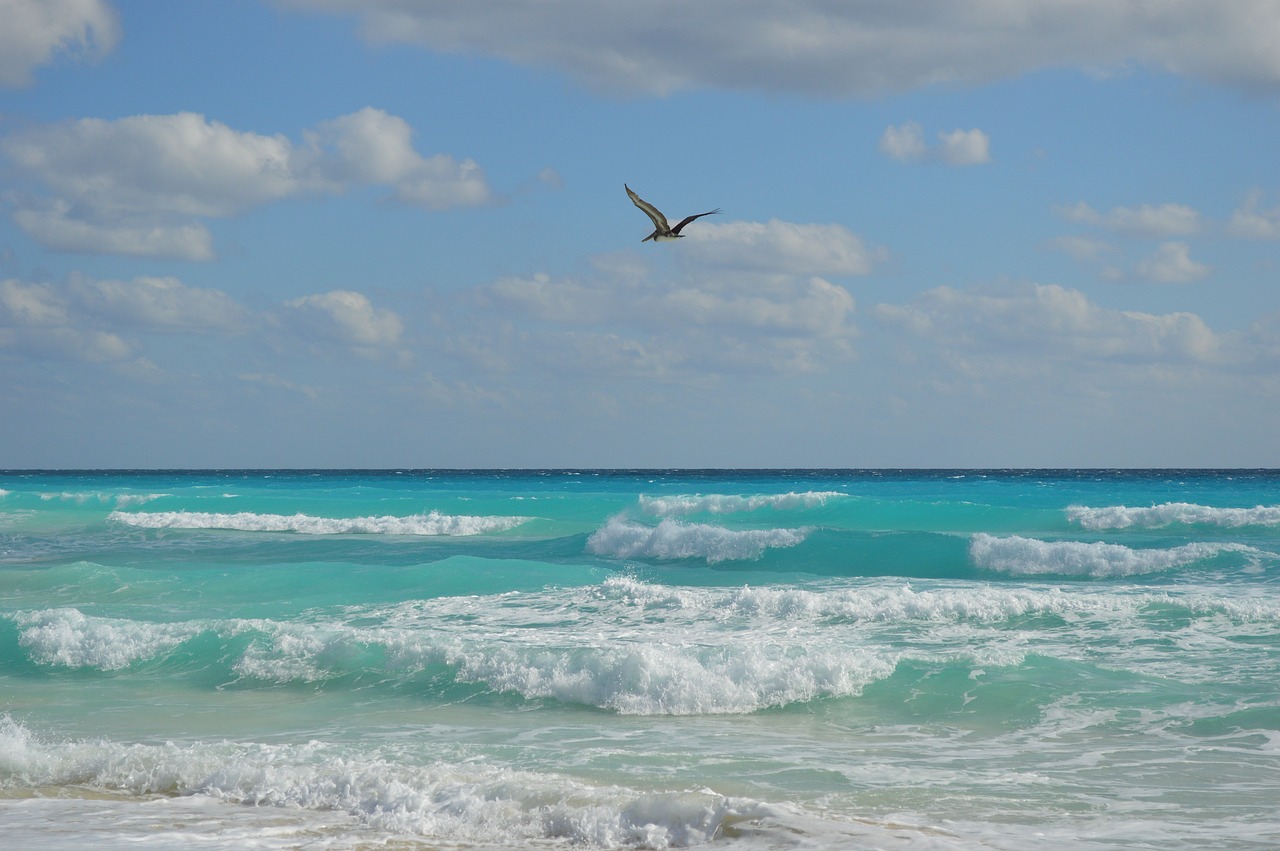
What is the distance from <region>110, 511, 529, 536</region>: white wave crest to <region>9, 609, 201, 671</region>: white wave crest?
73.1 feet

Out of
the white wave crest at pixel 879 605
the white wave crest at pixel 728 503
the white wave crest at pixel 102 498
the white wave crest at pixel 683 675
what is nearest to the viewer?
the white wave crest at pixel 683 675

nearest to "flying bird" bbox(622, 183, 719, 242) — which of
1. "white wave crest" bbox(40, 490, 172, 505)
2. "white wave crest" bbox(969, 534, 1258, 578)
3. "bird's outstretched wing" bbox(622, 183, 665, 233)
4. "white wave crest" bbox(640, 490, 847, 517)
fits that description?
"bird's outstretched wing" bbox(622, 183, 665, 233)

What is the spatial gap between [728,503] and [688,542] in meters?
17.3

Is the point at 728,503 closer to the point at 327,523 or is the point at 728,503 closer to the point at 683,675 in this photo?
the point at 327,523

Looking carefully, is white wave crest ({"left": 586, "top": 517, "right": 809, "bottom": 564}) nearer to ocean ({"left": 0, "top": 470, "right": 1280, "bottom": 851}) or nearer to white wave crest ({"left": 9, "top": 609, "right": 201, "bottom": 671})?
ocean ({"left": 0, "top": 470, "right": 1280, "bottom": 851})

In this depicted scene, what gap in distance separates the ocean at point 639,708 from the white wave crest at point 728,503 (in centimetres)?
2001

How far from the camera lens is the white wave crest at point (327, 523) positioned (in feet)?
123

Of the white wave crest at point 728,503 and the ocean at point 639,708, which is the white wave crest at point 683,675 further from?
the white wave crest at point 728,503

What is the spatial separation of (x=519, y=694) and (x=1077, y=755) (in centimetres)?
549

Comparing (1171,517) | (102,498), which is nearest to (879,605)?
(1171,517)

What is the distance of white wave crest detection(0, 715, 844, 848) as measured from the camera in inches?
278

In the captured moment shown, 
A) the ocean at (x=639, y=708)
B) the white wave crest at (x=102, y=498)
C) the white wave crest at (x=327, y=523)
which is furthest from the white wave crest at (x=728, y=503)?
the white wave crest at (x=102, y=498)

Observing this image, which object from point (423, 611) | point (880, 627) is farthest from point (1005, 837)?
point (423, 611)

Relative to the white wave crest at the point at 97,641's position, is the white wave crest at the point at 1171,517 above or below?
above
